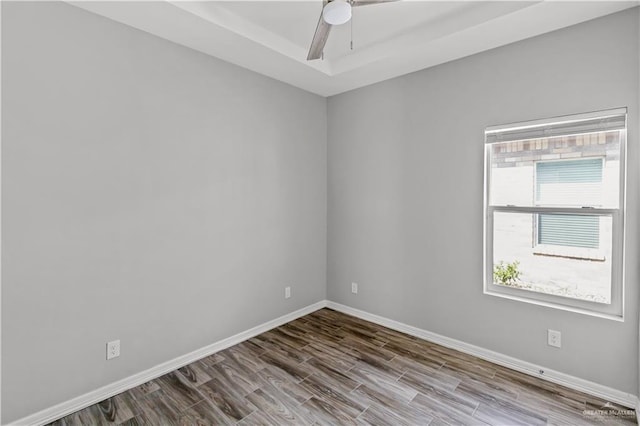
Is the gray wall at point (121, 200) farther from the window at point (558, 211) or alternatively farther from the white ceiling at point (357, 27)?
the window at point (558, 211)

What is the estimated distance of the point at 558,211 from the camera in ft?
7.83

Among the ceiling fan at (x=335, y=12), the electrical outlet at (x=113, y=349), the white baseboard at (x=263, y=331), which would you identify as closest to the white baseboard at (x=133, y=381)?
the white baseboard at (x=263, y=331)

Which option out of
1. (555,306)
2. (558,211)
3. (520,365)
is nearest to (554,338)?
(555,306)

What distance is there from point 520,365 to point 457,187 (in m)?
1.53

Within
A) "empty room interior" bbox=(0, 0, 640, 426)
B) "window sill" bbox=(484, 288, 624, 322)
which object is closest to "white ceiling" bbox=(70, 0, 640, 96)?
"empty room interior" bbox=(0, 0, 640, 426)

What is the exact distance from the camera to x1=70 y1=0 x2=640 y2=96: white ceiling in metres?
2.11

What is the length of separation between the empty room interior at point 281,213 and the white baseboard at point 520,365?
2 centimetres

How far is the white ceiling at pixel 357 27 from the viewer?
6.93 feet

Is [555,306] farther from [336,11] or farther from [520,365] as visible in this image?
[336,11]

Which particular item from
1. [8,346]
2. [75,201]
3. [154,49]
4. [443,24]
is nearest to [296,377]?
[8,346]

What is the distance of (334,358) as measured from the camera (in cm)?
274

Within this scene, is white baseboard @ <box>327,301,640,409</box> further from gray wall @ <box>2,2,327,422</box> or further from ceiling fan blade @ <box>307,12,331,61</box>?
ceiling fan blade @ <box>307,12,331,61</box>

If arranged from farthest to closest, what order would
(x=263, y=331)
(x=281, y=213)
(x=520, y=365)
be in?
(x=281, y=213)
(x=263, y=331)
(x=520, y=365)

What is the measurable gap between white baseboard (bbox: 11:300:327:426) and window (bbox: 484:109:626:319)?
2.28m
